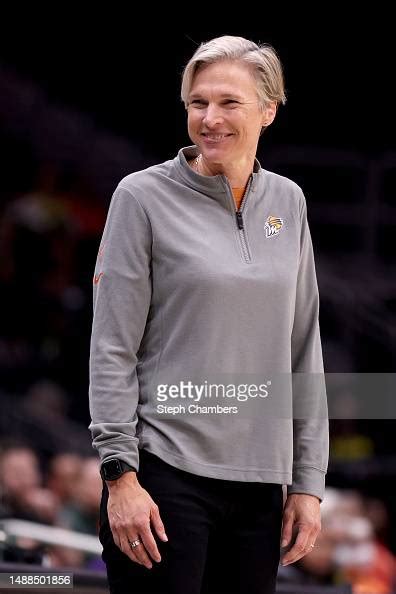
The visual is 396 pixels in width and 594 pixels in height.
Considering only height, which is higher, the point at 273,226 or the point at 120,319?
the point at 273,226

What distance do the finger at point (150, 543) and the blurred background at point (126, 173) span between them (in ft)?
16.2

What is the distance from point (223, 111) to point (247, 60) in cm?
10

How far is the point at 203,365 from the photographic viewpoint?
181 cm

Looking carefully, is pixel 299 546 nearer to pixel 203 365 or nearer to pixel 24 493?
pixel 203 365

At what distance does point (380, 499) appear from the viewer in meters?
6.83

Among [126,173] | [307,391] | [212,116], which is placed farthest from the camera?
[126,173]

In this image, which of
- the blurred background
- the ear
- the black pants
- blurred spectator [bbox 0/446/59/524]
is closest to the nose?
the ear

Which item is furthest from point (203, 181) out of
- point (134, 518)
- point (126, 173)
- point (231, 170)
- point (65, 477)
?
point (126, 173)

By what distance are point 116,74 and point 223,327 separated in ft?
24.3

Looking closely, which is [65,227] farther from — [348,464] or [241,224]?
[241,224]

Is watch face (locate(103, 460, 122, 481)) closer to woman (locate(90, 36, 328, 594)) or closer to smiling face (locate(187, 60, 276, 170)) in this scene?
woman (locate(90, 36, 328, 594))

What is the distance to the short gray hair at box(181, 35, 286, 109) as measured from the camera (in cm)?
→ 188

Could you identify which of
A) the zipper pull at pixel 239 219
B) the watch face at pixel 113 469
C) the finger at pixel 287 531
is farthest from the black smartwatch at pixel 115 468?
the zipper pull at pixel 239 219

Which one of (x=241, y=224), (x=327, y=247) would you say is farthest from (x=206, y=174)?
(x=327, y=247)
